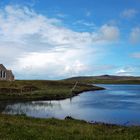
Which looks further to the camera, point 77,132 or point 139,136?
point 77,132

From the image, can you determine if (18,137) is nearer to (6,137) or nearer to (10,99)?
(6,137)

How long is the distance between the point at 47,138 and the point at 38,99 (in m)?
61.3

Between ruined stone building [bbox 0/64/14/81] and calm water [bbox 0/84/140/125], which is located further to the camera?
ruined stone building [bbox 0/64/14/81]

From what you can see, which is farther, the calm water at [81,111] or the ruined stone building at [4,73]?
the ruined stone building at [4,73]

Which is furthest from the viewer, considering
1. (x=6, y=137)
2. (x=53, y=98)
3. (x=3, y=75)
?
(x=3, y=75)

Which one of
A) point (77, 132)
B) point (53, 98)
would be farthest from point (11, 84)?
point (77, 132)

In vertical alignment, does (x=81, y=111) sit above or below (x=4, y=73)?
below

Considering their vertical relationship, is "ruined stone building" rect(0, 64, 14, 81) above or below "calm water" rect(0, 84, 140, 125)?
above

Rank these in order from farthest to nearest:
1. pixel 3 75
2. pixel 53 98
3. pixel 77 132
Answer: pixel 3 75, pixel 53 98, pixel 77 132

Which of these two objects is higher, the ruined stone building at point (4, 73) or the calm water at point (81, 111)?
the ruined stone building at point (4, 73)

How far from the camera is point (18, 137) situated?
19.2 meters

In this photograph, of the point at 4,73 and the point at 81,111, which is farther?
the point at 4,73

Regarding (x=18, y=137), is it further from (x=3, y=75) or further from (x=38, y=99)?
(x=3, y=75)

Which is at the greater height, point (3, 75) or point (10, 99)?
point (3, 75)
